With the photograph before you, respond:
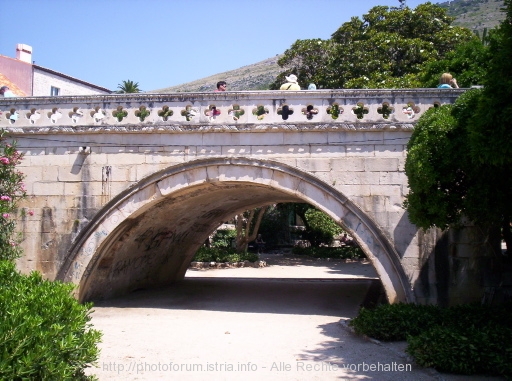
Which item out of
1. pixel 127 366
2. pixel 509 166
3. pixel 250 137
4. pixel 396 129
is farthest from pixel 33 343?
pixel 396 129

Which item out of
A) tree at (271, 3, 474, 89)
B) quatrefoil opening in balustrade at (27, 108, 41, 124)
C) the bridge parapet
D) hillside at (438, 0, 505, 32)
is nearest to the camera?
the bridge parapet

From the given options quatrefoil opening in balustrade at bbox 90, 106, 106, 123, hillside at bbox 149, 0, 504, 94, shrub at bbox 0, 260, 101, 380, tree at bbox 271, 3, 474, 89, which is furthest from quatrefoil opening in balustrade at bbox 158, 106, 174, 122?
hillside at bbox 149, 0, 504, 94

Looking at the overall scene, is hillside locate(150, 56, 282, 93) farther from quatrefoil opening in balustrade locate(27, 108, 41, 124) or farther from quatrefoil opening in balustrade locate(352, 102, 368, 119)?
quatrefoil opening in balustrade locate(352, 102, 368, 119)

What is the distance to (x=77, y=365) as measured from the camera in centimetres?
443

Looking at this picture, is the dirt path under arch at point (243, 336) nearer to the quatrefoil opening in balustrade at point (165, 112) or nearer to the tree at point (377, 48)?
the quatrefoil opening in balustrade at point (165, 112)

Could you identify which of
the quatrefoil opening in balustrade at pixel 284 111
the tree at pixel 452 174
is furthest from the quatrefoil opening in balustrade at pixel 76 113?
the tree at pixel 452 174

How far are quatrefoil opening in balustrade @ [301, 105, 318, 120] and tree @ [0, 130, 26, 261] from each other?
5.40 meters

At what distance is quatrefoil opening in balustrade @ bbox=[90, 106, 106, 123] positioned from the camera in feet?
33.0

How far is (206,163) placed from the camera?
9562 millimetres

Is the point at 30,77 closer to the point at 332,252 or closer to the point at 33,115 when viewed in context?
the point at 33,115

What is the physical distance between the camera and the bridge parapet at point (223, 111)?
30.1ft

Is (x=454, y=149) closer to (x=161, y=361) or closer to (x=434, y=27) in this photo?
(x=161, y=361)

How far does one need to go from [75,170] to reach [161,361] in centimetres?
475

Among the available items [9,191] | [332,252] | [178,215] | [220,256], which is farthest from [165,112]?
[332,252]
